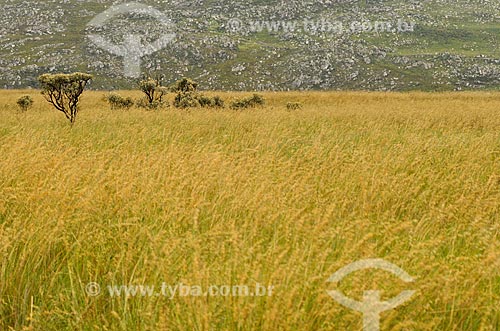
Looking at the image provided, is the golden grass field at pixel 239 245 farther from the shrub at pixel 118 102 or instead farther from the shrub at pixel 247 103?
the shrub at pixel 118 102

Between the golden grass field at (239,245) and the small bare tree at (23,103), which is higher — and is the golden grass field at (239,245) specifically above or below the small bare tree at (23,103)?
above

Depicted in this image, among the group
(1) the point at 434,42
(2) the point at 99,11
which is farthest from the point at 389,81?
(2) the point at 99,11

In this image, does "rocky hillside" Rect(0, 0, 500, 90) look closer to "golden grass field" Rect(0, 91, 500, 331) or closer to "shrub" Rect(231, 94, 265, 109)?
"shrub" Rect(231, 94, 265, 109)

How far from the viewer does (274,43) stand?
13450cm

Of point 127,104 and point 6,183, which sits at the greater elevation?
point 6,183

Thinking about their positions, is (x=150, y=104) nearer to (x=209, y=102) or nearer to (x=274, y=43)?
(x=209, y=102)

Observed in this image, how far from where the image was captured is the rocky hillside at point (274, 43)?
99250 mm

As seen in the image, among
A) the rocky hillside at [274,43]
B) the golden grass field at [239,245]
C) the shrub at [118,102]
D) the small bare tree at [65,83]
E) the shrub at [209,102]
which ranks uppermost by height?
the golden grass field at [239,245]

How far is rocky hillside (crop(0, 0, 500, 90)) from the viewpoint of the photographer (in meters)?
99.2

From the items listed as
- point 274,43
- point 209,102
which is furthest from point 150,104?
point 274,43

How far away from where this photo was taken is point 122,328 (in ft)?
8.78

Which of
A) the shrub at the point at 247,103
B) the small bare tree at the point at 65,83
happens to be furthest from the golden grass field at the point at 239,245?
the shrub at the point at 247,103

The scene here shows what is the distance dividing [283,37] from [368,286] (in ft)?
469

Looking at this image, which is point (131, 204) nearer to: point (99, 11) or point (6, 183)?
point (6, 183)
